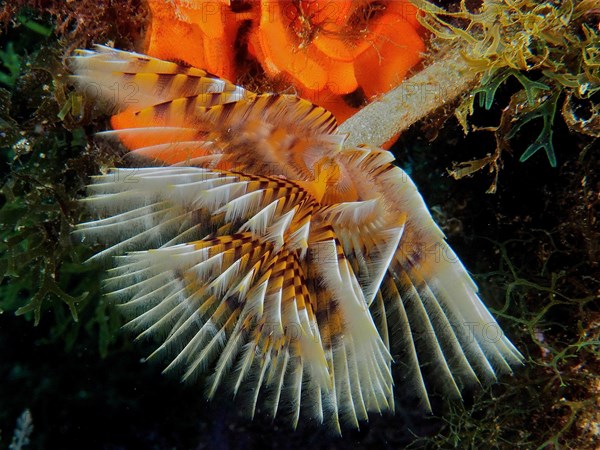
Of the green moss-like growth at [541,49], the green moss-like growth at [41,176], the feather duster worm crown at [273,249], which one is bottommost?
the green moss-like growth at [41,176]

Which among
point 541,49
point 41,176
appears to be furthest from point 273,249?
point 41,176

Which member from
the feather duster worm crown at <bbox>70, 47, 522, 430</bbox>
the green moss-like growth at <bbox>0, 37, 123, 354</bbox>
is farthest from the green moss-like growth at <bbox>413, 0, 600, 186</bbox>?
the green moss-like growth at <bbox>0, 37, 123, 354</bbox>

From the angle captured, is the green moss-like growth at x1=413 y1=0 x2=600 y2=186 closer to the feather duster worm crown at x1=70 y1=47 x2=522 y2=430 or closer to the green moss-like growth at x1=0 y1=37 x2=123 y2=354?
the feather duster worm crown at x1=70 y1=47 x2=522 y2=430

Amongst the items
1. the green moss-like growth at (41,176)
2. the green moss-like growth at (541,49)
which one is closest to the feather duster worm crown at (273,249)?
the green moss-like growth at (41,176)

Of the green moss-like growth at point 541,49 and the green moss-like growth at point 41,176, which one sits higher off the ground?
the green moss-like growth at point 541,49

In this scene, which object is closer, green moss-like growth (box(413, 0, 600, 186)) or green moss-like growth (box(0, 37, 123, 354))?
green moss-like growth (box(413, 0, 600, 186))

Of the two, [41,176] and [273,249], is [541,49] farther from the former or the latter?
[41,176]

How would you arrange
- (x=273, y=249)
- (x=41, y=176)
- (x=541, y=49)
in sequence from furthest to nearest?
(x=41, y=176) → (x=541, y=49) → (x=273, y=249)

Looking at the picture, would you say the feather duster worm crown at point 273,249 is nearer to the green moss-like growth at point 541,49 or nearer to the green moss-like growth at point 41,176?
the green moss-like growth at point 41,176

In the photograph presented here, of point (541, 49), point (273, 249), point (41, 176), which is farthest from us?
point (41, 176)
